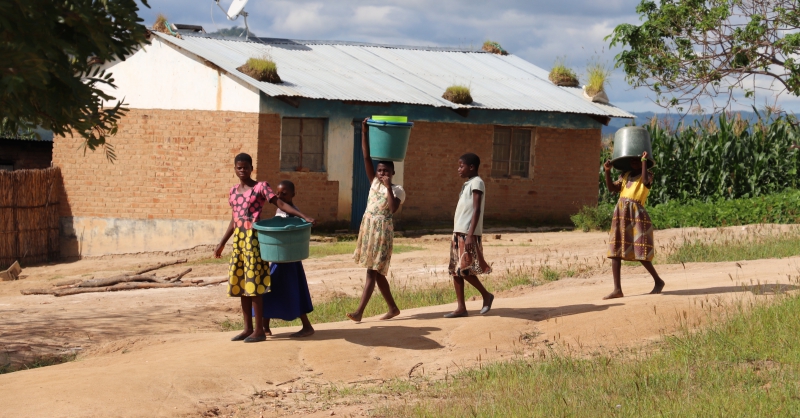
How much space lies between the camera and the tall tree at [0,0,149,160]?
4230mm

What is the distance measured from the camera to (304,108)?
1756 cm

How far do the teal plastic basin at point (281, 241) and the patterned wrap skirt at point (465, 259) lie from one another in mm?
1426

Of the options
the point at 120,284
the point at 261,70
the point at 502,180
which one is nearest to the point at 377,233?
the point at 120,284

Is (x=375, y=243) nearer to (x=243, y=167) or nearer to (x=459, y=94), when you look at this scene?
(x=243, y=167)

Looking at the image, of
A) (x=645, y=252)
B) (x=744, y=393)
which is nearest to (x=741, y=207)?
(x=645, y=252)

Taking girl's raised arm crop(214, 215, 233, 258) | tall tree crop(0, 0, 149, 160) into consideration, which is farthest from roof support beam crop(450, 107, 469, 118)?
tall tree crop(0, 0, 149, 160)

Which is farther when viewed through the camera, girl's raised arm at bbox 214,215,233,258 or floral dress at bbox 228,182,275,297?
girl's raised arm at bbox 214,215,233,258

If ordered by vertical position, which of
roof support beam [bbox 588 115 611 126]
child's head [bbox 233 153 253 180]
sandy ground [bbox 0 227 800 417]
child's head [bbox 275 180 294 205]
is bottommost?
sandy ground [bbox 0 227 800 417]

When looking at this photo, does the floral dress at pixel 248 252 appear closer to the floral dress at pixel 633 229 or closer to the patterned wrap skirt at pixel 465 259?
the patterned wrap skirt at pixel 465 259

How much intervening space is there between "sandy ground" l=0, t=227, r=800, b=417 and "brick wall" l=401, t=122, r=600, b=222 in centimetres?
692

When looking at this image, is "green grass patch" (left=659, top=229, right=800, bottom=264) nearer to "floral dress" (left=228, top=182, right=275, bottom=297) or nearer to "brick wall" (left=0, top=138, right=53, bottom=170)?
"floral dress" (left=228, top=182, right=275, bottom=297)

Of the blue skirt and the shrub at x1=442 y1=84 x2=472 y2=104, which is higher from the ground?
the shrub at x1=442 y1=84 x2=472 y2=104

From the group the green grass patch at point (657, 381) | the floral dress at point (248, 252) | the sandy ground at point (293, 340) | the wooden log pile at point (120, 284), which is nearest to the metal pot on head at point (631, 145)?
the sandy ground at point (293, 340)

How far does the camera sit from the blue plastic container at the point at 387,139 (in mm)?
8016
